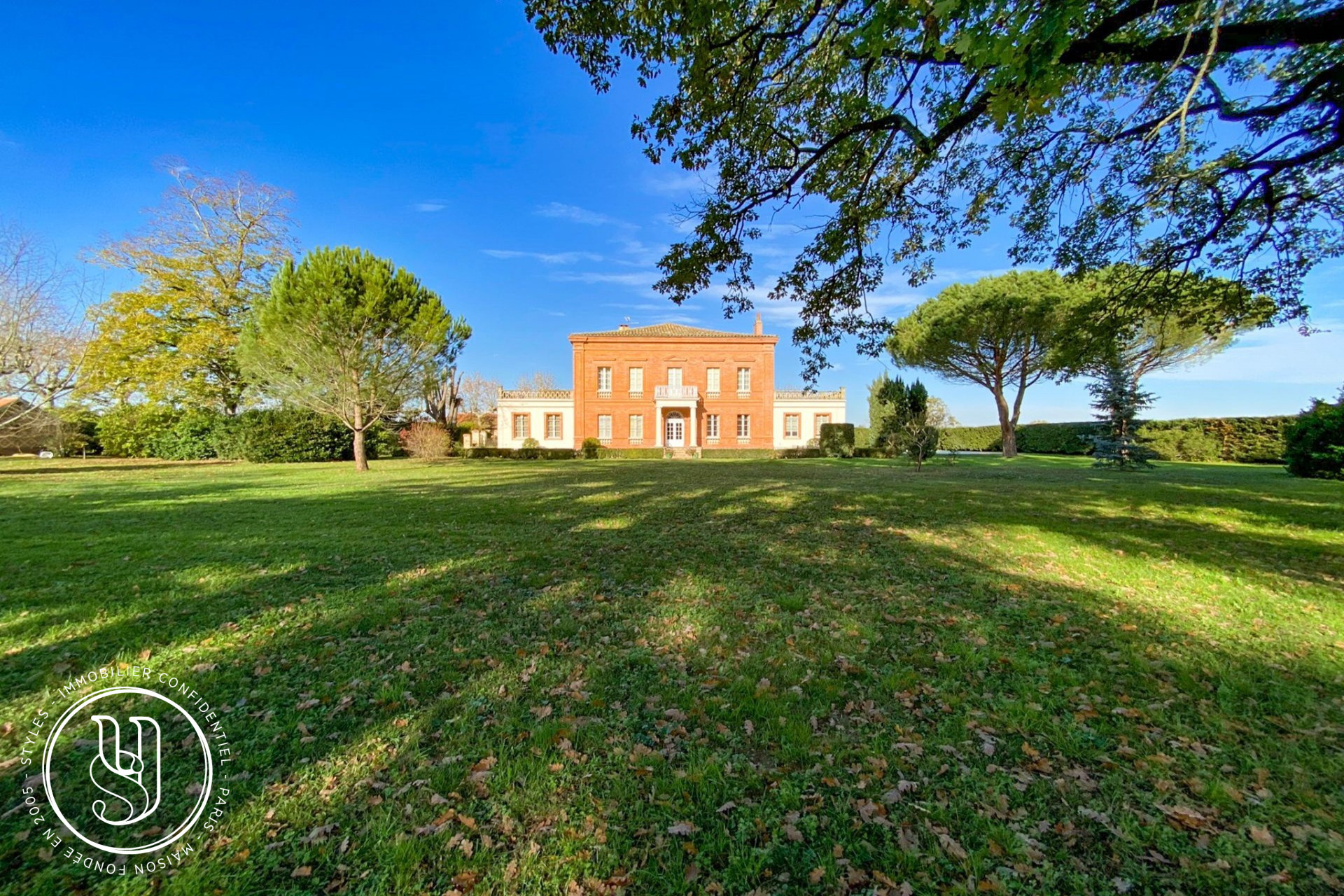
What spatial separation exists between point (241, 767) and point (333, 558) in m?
3.73

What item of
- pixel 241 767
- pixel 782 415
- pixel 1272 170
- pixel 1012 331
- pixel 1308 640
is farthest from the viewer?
pixel 782 415

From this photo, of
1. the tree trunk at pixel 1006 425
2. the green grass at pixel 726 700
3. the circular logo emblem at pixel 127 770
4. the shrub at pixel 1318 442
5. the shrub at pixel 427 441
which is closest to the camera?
the green grass at pixel 726 700

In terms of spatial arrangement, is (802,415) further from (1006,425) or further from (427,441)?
(427,441)

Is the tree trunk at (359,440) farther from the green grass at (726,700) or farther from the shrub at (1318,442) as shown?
the shrub at (1318,442)

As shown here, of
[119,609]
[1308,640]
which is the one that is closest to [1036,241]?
[1308,640]

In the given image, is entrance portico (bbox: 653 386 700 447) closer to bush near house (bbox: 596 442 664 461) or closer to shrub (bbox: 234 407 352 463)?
bush near house (bbox: 596 442 664 461)

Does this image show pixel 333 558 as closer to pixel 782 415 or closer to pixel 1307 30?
pixel 1307 30

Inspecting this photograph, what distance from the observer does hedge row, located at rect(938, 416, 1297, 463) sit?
19.4 m

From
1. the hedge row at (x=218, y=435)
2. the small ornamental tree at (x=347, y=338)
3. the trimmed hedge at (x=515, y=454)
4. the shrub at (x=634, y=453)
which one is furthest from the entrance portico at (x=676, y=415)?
the hedge row at (x=218, y=435)

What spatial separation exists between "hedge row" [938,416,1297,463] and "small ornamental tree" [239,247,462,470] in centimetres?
2519

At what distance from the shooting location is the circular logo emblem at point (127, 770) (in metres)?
1.86

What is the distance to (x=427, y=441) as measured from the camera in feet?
72.7

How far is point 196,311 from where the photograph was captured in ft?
73.0

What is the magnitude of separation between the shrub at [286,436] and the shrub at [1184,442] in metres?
36.9
